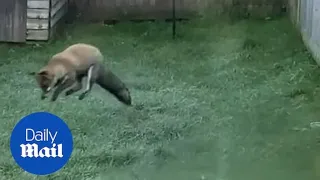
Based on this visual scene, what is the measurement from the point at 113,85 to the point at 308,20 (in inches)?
62.6

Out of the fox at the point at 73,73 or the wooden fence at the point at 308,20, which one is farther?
the wooden fence at the point at 308,20

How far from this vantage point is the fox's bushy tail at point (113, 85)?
122 cm

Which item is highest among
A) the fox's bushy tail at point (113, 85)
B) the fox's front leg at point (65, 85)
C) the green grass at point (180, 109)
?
the fox's front leg at point (65, 85)

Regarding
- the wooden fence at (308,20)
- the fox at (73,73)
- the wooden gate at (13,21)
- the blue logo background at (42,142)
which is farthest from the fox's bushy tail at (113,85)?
the wooden fence at (308,20)

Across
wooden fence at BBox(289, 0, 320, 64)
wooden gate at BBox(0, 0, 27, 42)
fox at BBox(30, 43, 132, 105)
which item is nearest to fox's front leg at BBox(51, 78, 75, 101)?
fox at BBox(30, 43, 132, 105)

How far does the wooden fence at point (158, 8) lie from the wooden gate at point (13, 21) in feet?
0.47

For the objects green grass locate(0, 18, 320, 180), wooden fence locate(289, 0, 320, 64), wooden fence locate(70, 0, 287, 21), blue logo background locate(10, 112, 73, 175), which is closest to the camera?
blue logo background locate(10, 112, 73, 175)

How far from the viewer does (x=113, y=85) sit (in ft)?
4.23

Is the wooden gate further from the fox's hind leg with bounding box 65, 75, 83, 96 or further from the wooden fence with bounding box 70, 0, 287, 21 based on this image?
the fox's hind leg with bounding box 65, 75, 83, 96

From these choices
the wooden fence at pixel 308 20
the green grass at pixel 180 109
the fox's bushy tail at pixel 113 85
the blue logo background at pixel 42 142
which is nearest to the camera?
the blue logo background at pixel 42 142

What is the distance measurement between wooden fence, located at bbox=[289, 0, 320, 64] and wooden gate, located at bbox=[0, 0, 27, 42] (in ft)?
3.27

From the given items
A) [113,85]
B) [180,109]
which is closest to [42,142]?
[113,85]

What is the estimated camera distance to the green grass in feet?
5.14

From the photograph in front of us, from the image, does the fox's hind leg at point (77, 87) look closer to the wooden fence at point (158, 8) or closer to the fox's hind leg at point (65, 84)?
the fox's hind leg at point (65, 84)
